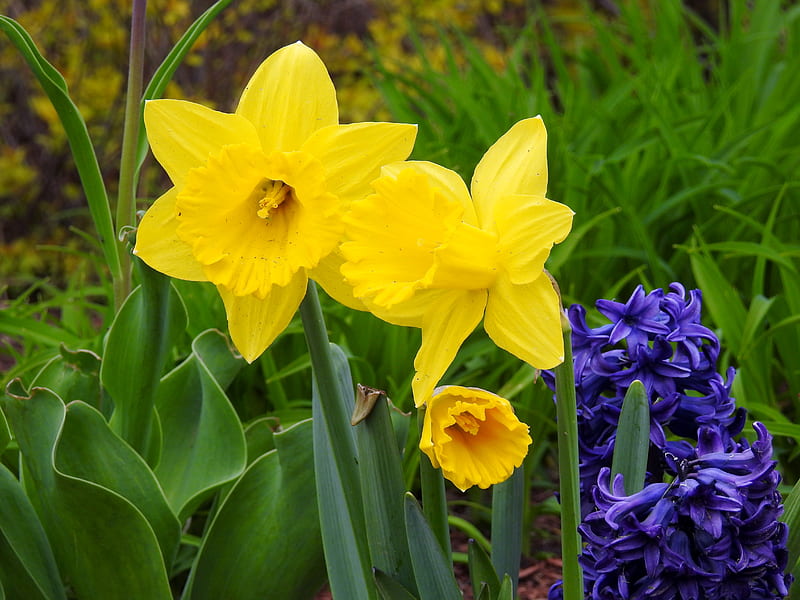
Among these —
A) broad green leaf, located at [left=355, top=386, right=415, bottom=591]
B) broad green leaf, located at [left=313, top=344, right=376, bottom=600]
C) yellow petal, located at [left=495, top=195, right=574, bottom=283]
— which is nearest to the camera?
yellow petal, located at [left=495, top=195, right=574, bottom=283]

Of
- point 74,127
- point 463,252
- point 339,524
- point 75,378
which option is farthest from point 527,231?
point 75,378

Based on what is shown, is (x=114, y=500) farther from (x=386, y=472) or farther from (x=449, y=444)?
(x=449, y=444)

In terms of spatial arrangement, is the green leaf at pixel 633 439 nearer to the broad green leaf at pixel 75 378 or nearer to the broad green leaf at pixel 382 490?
the broad green leaf at pixel 382 490

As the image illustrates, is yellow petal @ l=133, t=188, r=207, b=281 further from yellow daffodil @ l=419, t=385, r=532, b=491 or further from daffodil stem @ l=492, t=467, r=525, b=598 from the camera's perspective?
daffodil stem @ l=492, t=467, r=525, b=598

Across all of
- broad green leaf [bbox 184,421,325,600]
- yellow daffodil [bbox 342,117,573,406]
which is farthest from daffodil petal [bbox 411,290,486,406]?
broad green leaf [bbox 184,421,325,600]

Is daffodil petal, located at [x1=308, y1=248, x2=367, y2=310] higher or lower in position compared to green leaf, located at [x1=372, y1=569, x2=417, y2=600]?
higher

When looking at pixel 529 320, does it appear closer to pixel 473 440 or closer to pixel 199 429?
pixel 473 440

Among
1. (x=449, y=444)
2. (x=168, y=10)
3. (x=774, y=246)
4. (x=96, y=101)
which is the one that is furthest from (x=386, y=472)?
(x=96, y=101)
